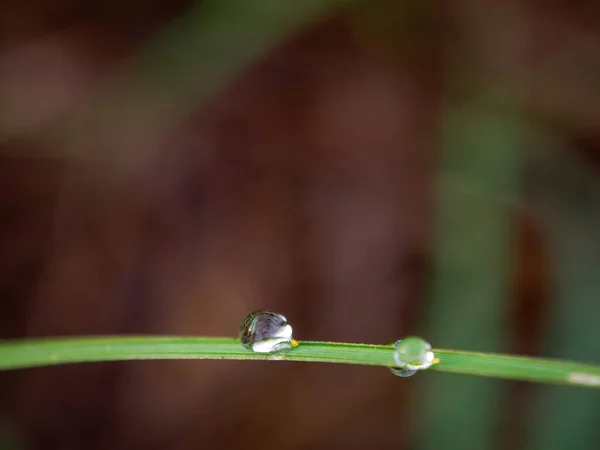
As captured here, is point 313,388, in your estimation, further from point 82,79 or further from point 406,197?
point 82,79

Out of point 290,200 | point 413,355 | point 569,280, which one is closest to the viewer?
point 413,355

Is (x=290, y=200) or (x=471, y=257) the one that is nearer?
(x=471, y=257)

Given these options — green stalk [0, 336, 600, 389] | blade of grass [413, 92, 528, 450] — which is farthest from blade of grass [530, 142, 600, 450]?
green stalk [0, 336, 600, 389]

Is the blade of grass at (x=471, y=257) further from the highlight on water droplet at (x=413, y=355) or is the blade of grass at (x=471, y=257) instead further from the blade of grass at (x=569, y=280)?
the highlight on water droplet at (x=413, y=355)

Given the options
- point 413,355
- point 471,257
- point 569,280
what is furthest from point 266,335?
point 569,280

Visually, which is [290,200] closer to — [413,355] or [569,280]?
[569,280]

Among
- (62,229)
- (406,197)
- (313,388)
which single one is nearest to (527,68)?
(406,197)

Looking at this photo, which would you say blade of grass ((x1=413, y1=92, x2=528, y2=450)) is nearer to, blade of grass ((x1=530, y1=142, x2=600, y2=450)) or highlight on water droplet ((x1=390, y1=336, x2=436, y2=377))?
blade of grass ((x1=530, y1=142, x2=600, y2=450))
